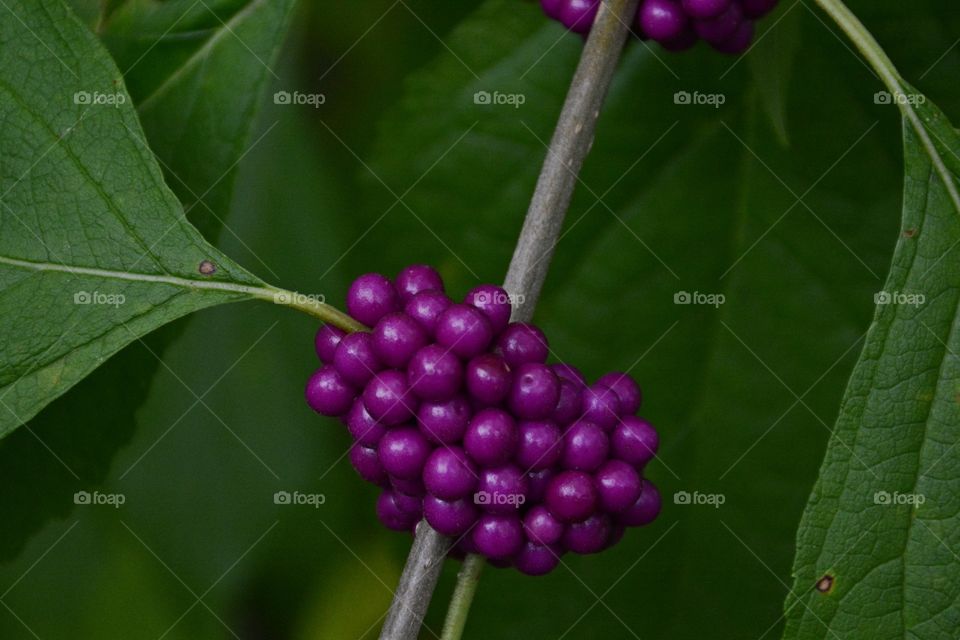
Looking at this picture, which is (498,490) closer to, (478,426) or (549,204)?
(478,426)

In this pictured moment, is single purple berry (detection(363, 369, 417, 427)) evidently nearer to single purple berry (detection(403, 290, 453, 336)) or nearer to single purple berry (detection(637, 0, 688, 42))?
single purple berry (detection(403, 290, 453, 336))

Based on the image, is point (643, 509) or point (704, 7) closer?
point (643, 509)

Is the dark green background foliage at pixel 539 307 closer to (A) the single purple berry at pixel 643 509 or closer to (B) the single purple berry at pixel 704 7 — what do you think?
(B) the single purple berry at pixel 704 7

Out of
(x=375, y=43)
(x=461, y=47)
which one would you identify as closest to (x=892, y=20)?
(x=461, y=47)

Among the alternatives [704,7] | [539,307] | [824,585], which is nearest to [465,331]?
[824,585]

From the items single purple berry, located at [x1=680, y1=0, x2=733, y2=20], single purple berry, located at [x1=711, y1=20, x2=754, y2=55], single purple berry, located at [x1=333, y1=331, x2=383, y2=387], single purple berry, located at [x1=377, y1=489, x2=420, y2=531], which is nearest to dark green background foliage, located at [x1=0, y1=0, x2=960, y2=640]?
single purple berry, located at [x1=711, y1=20, x2=754, y2=55]
